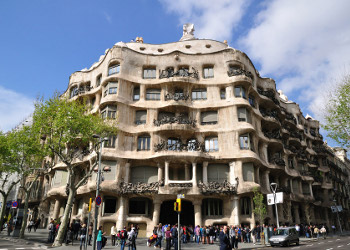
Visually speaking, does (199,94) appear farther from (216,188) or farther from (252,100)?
(216,188)

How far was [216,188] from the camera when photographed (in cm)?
2981

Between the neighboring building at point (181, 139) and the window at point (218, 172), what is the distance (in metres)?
0.12

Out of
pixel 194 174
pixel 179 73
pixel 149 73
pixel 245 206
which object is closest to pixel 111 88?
pixel 149 73

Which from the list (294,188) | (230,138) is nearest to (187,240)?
(230,138)

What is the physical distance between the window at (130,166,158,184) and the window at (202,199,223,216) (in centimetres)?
640

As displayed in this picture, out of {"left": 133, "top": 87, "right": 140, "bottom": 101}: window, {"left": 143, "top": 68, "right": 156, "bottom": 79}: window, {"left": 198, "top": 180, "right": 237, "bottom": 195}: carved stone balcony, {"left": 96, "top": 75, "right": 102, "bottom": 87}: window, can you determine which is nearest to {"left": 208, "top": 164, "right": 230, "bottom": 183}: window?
{"left": 198, "top": 180, "right": 237, "bottom": 195}: carved stone balcony

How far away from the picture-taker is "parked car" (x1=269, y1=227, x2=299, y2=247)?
22.8 m

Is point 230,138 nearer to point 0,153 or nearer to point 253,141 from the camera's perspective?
point 253,141

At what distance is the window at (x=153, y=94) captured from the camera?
3522 centimetres

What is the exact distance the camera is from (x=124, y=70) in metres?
34.9

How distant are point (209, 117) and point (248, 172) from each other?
8.14m

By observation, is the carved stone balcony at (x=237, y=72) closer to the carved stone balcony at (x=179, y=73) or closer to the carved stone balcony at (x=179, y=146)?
the carved stone balcony at (x=179, y=73)

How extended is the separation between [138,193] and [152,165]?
4.06 metres

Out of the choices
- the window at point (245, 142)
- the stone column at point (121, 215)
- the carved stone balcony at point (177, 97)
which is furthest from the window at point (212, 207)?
the carved stone balcony at point (177, 97)
